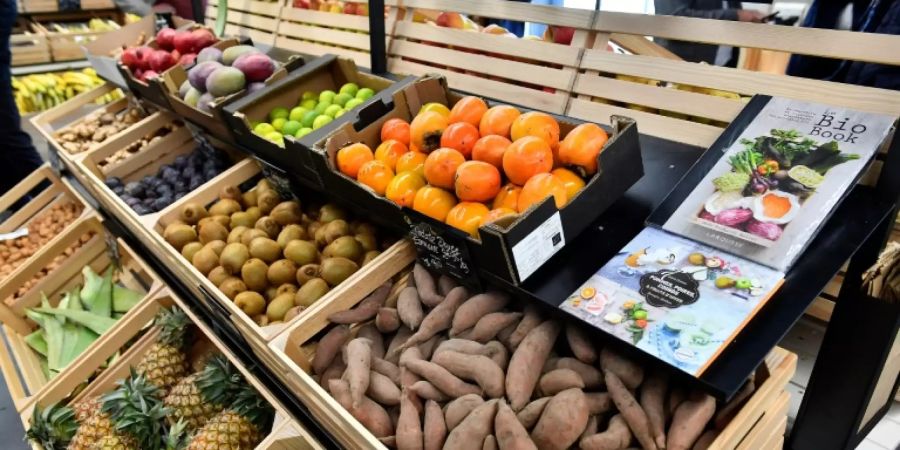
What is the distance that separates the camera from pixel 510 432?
1041 millimetres

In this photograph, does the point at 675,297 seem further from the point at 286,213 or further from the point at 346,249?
the point at 286,213

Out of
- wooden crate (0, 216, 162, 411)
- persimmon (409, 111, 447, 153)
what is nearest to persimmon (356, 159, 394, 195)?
persimmon (409, 111, 447, 153)

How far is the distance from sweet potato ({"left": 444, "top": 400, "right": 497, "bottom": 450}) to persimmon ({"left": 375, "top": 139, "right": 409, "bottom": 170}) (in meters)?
0.70

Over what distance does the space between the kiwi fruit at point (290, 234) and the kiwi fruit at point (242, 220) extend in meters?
0.20

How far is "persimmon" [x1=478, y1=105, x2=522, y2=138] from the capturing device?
4.81 feet

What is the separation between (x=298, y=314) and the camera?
1.47m

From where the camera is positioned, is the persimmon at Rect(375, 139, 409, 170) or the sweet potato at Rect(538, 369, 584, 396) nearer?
the sweet potato at Rect(538, 369, 584, 396)

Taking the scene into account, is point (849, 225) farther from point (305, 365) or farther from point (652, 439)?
point (305, 365)

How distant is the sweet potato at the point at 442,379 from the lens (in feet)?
3.90

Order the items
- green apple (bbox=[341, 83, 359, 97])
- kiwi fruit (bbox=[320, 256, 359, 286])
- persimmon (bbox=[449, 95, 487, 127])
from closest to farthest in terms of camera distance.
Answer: persimmon (bbox=[449, 95, 487, 127]) → kiwi fruit (bbox=[320, 256, 359, 286]) → green apple (bbox=[341, 83, 359, 97])

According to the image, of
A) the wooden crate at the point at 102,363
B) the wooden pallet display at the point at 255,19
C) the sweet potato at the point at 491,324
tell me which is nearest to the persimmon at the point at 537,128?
the sweet potato at the point at 491,324

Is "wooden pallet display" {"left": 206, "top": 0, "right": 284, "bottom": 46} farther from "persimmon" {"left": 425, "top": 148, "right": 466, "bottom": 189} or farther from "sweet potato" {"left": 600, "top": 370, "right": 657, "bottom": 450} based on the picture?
"sweet potato" {"left": 600, "top": 370, "right": 657, "bottom": 450}

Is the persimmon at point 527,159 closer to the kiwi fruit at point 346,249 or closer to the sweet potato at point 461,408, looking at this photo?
the sweet potato at point 461,408

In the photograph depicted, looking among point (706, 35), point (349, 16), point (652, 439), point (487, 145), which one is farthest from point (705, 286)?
point (349, 16)
